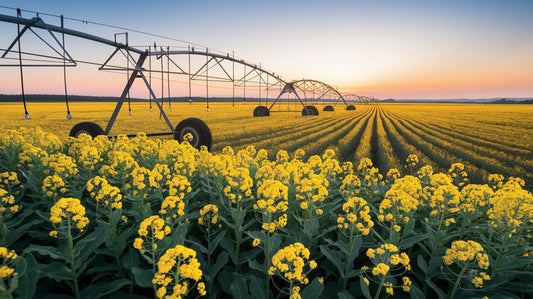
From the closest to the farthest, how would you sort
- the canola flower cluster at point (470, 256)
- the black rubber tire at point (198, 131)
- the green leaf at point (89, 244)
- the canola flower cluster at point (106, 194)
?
the canola flower cluster at point (470, 256)
the green leaf at point (89, 244)
the canola flower cluster at point (106, 194)
the black rubber tire at point (198, 131)

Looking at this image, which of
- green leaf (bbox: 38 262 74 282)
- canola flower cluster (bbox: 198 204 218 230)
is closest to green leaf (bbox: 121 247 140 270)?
green leaf (bbox: 38 262 74 282)

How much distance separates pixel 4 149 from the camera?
6.56 metres

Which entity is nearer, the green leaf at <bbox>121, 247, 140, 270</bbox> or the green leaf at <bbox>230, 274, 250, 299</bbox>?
the green leaf at <bbox>230, 274, 250, 299</bbox>

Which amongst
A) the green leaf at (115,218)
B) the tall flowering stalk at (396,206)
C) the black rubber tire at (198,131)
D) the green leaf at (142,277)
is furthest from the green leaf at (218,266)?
the black rubber tire at (198,131)

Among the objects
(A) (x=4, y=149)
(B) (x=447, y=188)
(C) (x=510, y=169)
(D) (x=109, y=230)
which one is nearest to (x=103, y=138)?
(A) (x=4, y=149)

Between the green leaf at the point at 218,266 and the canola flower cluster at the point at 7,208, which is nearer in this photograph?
the green leaf at the point at 218,266

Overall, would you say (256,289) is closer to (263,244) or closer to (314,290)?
(314,290)

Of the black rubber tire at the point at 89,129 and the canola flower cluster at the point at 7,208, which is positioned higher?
the black rubber tire at the point at 89,129

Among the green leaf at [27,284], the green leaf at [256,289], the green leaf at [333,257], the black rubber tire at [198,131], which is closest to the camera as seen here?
the green leaf at [27,284]

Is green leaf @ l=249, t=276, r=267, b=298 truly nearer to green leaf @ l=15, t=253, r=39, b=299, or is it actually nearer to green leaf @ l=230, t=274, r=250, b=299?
green leaf @ l=230, t=274, r=250, b=299

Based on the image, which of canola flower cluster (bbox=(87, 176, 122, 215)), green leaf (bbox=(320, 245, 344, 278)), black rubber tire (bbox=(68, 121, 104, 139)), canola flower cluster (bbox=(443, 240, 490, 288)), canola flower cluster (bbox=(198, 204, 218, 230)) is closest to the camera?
canola flower cluster (bbox=(443, 240, 490, 288))

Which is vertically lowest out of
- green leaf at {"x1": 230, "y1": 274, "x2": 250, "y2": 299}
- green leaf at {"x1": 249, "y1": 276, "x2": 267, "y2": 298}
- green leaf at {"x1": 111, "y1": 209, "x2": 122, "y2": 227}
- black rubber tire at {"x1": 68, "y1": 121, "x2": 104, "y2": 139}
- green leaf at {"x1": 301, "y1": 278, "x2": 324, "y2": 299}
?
green leaf at {"x1": 249, "y1": 276, "x2": 267, "y2": 298}

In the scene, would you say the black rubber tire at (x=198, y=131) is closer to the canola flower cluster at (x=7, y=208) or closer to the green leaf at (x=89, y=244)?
the canola flower cluster at (x=7, y=208)

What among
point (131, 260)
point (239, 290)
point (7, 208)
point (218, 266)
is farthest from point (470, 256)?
point (7, 208)
